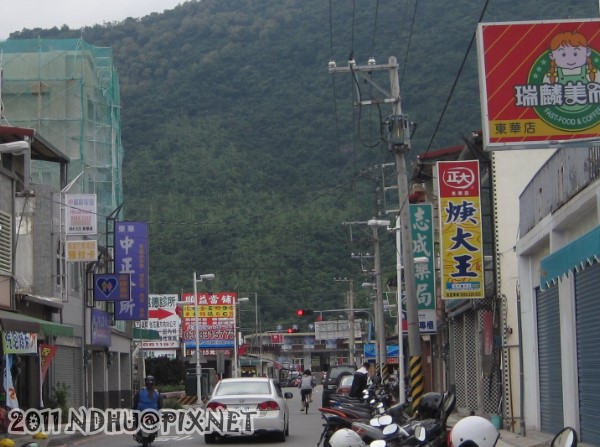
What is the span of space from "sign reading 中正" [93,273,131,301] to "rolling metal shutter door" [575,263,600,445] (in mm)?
25206

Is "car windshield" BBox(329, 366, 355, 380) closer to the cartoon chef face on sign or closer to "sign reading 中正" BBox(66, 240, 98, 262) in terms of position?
"sign reading 中正" BBox(66, 240, 98, 262)

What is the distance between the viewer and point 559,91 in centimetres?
1320

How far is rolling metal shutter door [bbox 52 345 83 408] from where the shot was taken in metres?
37.1

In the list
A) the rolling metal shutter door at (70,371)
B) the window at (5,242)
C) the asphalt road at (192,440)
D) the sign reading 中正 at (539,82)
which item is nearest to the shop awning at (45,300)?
the window at (5,242)

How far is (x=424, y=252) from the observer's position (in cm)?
3469

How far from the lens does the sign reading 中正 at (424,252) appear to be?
3438cm

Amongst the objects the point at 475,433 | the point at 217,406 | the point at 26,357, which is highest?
the point at 26,357

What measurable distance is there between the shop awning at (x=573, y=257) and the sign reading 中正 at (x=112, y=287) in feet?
83.0

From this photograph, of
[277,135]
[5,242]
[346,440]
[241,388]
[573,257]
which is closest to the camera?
[346,440]

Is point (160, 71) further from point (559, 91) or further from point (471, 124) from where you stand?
point (559, 91)

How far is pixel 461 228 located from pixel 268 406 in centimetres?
752

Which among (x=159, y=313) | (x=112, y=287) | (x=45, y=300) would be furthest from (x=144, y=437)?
(x=159, y=313)

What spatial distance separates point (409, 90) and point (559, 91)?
31123 mm

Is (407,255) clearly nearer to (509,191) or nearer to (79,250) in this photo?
(509,191)
